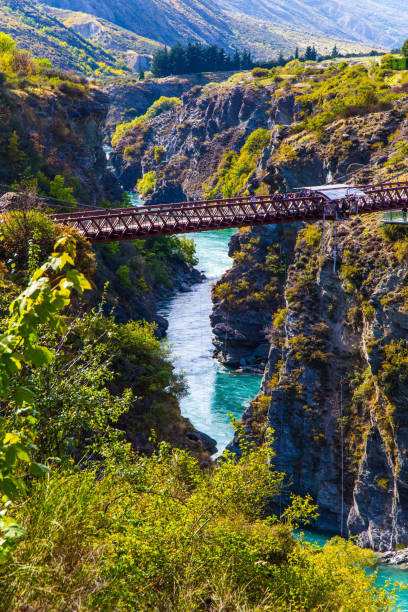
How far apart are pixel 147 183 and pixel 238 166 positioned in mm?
32446

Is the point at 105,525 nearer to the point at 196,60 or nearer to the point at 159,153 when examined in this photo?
the point at 159,153

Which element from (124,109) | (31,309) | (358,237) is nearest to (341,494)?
(358,237)

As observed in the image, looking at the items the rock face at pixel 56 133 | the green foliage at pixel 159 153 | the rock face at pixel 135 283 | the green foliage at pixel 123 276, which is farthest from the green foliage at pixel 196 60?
the green foliage at pixel 123 276

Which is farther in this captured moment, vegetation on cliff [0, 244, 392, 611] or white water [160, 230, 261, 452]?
white water [160, 230, 261, 452]

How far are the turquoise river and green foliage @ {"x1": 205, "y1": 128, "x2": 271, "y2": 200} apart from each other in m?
30.2

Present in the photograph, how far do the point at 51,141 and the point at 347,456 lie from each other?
3630 centimetres

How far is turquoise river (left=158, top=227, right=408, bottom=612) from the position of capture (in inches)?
1438

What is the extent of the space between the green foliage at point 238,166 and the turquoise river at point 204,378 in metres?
30.2

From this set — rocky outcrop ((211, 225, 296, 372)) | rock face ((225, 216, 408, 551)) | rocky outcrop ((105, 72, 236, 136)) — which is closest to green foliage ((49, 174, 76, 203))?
rocky outcrop ((211, 225, 296, 372))

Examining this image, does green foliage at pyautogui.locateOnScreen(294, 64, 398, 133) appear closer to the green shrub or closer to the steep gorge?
the steep gorge

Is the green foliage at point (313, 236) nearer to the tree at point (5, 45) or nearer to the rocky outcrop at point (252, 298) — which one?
the rocky outcrop at point (252, 298)

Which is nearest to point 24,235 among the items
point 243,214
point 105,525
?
→ point 243,214

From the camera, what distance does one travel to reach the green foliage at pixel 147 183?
119069mm

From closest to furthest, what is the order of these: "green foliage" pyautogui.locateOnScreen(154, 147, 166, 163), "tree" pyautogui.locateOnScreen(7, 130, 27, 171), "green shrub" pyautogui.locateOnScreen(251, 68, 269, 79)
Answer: "tree" pyautogui.locateOnScreen(7, 130, 27, 171) < "green shrub" pyautogui.locateOnScreen(251, 68, 269, 79) < "green foliage" pyautogui.locateOnScreen(154, 147, 166, 163)
